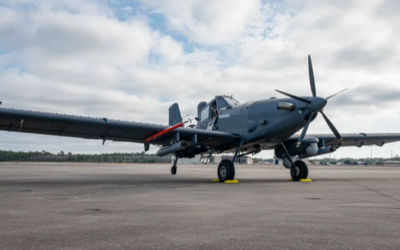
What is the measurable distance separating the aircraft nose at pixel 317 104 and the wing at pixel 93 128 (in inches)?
158

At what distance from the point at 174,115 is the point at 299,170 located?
10.9 meters

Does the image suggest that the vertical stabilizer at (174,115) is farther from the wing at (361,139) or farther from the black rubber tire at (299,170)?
the black rubber tire at (299,170)

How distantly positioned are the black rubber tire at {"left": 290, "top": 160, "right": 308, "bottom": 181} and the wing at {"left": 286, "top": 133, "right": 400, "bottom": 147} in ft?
11.5

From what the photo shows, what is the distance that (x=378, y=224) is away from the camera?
5406 millimetres

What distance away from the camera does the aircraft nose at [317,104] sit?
615 inches

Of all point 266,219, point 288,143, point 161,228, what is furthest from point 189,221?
point 288,143

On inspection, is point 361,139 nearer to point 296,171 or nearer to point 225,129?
point 296,171

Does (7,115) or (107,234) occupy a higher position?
(7,115)

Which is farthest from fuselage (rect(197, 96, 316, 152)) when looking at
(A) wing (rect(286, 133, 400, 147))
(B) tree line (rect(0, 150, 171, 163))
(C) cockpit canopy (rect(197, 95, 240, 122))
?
(B) tree line (rect(0, 150, 171, 163))

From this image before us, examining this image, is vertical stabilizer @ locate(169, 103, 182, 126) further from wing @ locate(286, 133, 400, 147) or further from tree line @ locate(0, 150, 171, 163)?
tree line @ locate(0, 150, 171, 163)

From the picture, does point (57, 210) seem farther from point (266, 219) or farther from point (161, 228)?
point (266, 219)

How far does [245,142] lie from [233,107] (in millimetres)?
2220

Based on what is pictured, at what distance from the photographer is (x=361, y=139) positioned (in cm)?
2319

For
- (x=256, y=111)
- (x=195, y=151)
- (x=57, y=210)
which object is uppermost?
(x=256, y=111)
